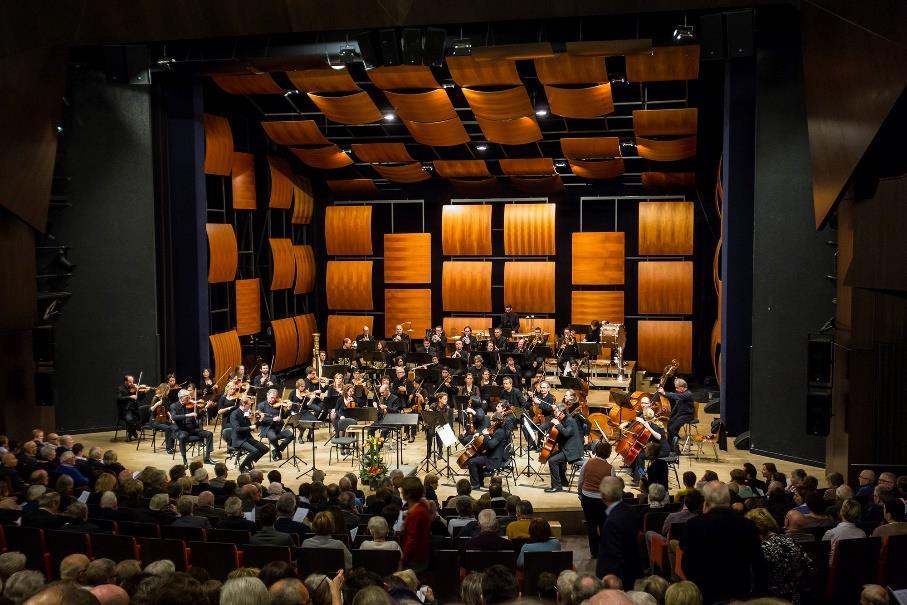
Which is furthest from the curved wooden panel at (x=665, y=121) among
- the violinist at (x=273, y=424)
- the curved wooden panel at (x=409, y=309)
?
the violinist at (x=273, y=424)

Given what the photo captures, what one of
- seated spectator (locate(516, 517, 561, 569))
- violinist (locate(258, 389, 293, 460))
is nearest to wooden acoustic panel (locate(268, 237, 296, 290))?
violinist (locate(258, 389, 293, 460))

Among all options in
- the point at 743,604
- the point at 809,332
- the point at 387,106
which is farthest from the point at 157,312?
the point at 743,604

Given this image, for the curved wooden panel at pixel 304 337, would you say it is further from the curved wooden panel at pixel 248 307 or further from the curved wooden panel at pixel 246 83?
the curved wooden panel at pixel 246 83

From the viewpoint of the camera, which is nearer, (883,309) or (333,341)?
(883,309)

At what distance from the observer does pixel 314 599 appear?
4676 millimetres

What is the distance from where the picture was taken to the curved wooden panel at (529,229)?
22766mm

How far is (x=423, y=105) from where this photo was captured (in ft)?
56.5

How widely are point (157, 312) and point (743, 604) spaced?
48.6 ft

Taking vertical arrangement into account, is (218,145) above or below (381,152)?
below

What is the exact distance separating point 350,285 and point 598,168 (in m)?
7.23

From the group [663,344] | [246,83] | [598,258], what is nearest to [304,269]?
[246,83]

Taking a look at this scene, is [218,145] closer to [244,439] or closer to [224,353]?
[224,353]

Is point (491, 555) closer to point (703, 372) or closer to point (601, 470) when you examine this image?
point (601, 470)

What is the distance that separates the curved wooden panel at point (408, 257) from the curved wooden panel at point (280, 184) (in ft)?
10.6
